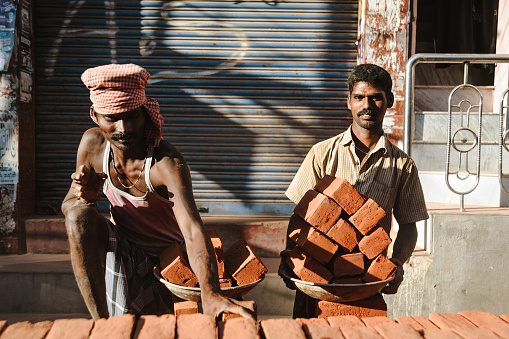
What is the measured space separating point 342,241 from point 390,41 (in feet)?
11.2

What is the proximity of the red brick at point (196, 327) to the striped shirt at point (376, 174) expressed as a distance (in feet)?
4.12

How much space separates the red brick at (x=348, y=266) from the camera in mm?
2363

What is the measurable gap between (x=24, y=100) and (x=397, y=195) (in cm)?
425

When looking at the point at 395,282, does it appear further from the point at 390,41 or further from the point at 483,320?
the point at 390,41

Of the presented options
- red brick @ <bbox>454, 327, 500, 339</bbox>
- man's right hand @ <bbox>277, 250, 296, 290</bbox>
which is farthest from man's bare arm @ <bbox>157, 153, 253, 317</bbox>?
red brick @ <bbox>454, 327, 500, 339</bbox>

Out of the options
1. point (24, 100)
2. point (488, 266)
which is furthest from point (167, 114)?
point (488, 266)

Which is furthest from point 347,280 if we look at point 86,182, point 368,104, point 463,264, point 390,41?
point 390,41

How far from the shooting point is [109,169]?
273 cm

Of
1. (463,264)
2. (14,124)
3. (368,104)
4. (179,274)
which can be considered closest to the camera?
(179,274)

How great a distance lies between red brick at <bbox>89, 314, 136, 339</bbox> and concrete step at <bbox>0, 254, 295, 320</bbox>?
9.08 feet

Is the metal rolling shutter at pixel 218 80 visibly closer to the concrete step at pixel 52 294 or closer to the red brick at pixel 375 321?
the concrete step at pixel 52 294

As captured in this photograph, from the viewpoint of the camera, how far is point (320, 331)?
1.66 meters

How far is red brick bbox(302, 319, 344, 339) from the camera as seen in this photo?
5.34 feet

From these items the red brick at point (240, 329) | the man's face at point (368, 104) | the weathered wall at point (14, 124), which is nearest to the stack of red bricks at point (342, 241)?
the man's face at point (368, 104)
